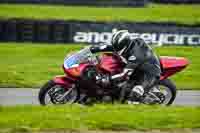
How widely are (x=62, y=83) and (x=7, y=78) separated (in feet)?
14.5

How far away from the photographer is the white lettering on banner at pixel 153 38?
21891 millimetres

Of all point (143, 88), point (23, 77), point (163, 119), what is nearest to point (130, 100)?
point (143, 88)

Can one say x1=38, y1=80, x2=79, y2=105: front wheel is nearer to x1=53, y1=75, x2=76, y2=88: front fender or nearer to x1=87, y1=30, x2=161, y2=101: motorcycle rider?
x1=53, y1=75, x2=76, y2=88: front fender

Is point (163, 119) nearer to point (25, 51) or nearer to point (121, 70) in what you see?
point (121, 70)

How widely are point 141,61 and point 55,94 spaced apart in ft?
6.17

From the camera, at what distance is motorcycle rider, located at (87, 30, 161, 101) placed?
12.1 metres

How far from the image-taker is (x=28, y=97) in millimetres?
13742

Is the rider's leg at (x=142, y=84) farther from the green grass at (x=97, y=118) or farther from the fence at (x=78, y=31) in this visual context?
the fence at (x=78, y=31)

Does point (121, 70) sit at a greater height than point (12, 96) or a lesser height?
greater

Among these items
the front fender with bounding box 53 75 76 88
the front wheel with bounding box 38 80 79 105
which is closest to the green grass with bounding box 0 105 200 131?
the front wheel with bounding box 38 80 79 105

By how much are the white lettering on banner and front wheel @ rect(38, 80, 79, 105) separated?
9615 mm

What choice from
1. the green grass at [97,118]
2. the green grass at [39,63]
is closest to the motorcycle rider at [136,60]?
the green grass at [97,118]

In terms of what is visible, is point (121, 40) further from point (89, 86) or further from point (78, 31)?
point (78, 31)

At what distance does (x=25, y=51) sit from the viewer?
848 inches
